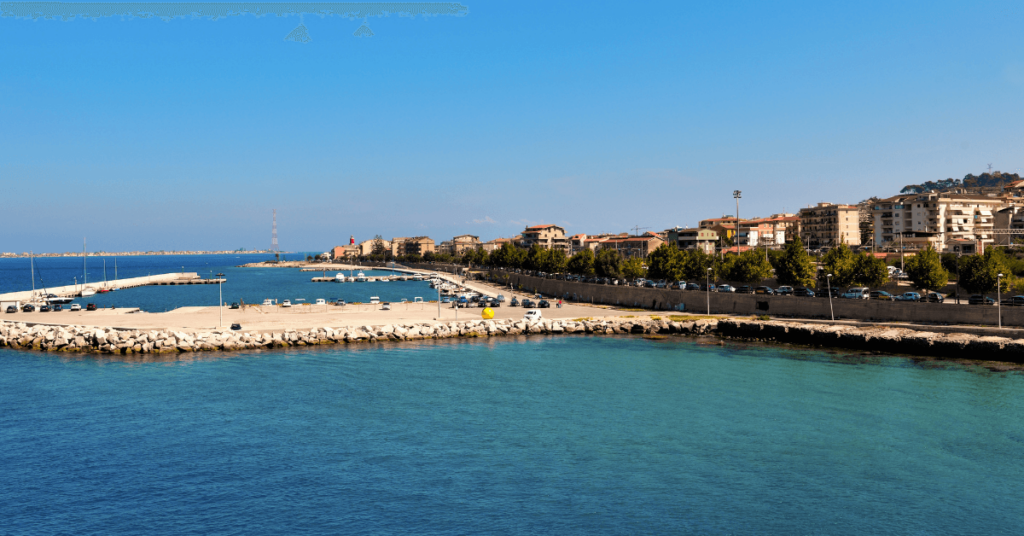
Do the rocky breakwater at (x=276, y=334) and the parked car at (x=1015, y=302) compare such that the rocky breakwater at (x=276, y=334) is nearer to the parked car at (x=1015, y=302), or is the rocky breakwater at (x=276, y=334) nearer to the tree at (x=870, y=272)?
the tree at (x=870, y=272)

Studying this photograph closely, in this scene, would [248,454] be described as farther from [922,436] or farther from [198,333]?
[198,333]

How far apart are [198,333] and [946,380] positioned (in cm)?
5683

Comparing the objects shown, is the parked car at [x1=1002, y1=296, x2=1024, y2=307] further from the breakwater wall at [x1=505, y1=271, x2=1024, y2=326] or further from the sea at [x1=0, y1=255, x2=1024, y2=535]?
the sea at [x1=0, y1=255, x2=1024, y2=535]

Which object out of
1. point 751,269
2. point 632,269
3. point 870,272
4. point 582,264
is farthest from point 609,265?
point 870,272

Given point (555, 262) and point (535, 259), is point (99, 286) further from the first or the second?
point (555, 262)

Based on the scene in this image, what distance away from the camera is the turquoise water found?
23031 mm

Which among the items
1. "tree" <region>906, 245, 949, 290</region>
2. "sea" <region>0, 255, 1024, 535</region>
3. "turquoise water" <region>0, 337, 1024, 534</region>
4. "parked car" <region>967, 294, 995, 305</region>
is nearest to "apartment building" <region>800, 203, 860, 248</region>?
"tree" <region>906, 245, 949, 290</region>

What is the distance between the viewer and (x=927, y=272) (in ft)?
212

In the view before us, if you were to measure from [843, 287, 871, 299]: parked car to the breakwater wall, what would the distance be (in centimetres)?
335

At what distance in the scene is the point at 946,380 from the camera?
143 feet

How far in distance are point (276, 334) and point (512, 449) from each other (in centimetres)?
3750

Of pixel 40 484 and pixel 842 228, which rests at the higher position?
pixel 842 228

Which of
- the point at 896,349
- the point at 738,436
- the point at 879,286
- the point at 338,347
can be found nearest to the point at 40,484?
the point at 738,436

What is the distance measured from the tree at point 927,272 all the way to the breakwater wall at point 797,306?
7016 mm
